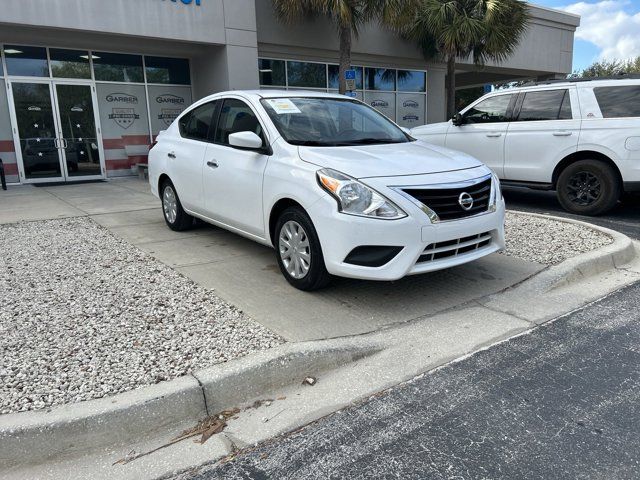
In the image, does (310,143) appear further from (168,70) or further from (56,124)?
(168,70)

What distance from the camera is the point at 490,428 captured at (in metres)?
2.77

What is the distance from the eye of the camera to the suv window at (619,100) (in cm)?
720

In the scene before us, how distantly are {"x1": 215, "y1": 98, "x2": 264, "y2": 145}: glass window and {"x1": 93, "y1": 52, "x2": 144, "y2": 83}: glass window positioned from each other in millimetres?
9431

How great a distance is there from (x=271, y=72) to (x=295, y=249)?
11.7 m

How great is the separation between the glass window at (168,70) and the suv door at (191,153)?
8.62m

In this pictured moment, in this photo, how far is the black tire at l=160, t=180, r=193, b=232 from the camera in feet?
21.5

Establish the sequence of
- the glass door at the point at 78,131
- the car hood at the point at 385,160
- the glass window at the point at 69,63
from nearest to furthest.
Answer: the car hood at the point at 385,160 → the glass window at the point at 69,63 → the glass door at the point at 78,131

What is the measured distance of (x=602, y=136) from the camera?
7.34 metres

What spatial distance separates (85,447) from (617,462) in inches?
104

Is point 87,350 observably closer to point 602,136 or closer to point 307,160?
point 307,160

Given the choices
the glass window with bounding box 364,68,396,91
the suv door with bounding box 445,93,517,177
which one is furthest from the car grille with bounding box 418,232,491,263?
the glass window with bounding box 364,68,396,91

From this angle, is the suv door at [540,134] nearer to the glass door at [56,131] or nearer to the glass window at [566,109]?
the glass window at [566,109]

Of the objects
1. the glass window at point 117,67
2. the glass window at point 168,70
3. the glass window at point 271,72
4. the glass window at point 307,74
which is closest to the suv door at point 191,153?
the glass window at point 117,67

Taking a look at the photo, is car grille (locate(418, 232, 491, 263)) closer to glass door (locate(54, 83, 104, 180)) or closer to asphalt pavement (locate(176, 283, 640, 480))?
asphalt pavement (locate(176, 283, 640, 480))
